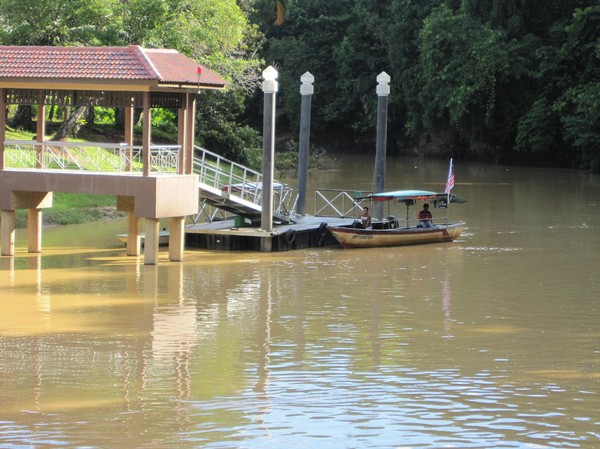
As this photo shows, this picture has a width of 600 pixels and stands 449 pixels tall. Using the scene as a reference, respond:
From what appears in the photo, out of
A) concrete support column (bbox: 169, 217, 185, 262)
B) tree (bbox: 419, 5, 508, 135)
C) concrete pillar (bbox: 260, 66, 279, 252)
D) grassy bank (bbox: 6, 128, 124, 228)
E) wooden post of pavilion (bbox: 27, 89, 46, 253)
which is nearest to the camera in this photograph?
concrete support column (bbox: 169, 217, 185, 262)

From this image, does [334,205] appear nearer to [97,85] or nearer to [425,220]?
[425,220]

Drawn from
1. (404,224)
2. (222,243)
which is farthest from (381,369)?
(404,224)

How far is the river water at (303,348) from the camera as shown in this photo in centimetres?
1374

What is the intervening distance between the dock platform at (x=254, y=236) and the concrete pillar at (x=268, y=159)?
0.21m

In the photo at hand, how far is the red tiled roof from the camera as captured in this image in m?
26.0

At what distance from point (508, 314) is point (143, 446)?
→ 9.90 m

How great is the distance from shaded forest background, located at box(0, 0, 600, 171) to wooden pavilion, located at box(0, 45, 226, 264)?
14809 mm

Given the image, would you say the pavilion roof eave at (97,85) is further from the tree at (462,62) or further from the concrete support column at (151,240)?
the tree at (462,62)

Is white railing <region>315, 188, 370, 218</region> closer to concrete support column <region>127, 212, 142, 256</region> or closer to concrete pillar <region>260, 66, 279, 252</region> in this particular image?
concrete pillar <region>260, 66, 279, 252</region>

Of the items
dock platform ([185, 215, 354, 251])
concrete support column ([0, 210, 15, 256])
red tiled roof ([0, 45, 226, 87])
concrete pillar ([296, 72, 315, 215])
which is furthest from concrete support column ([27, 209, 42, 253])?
concrete pillar ([296, 72, 315, 215])

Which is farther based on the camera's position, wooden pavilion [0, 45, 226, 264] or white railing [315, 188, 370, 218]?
white railing [315, 188, 370, 218]

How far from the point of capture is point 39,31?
4288 centimetres

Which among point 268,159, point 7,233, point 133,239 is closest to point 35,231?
point 7,233

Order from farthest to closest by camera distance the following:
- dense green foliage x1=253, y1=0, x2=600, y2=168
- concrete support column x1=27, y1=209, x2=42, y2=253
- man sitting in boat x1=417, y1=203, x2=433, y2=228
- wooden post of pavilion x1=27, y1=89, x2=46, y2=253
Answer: dense green foliage x1=253, y1=0, x2=600, y2=168
man sitting in boat x1=417, y1=203, x2=433, y2=228
concrete support column x1=27, y1=209, x2=42, y2=253
wooden post of pavilion x1=27, y1=89, x2=46, y2=253
